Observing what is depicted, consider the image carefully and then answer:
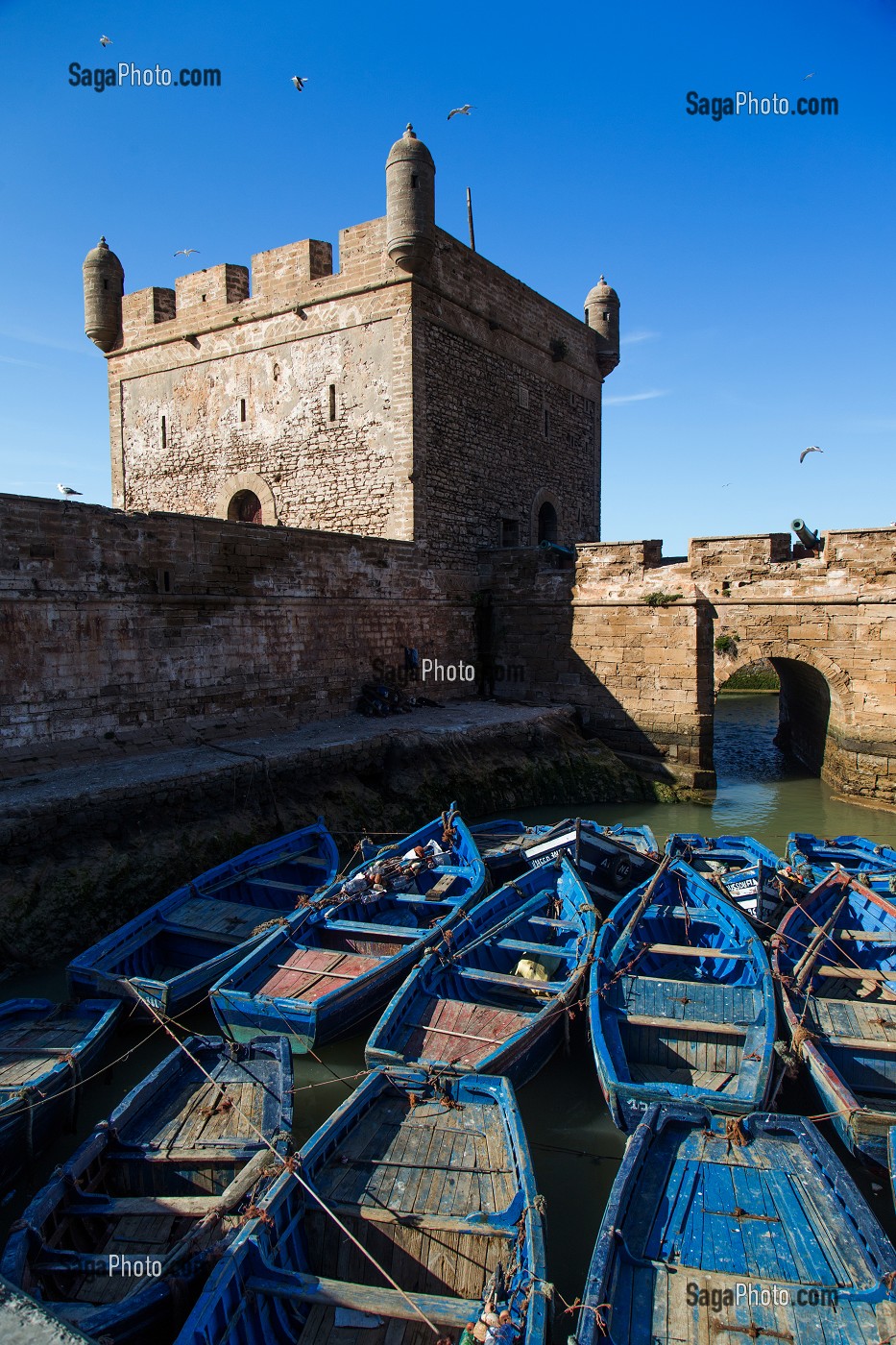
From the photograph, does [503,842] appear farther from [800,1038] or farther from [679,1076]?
[800,1038]

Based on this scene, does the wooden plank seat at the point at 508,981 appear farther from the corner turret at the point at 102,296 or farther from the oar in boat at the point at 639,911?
the corner turret at the point at 102,296

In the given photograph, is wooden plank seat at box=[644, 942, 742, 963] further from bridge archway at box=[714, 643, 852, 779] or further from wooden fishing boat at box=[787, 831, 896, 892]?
bridge archway at box=[714, 643, 852, 779]

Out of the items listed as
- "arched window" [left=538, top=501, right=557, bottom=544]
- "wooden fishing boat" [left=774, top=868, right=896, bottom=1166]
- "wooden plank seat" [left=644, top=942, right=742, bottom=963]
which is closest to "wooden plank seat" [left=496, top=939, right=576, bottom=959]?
"wooden plank seat" [left=644, top=942, right=742, bottom=963]

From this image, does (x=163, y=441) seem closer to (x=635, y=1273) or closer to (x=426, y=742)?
(x=426, y=742)

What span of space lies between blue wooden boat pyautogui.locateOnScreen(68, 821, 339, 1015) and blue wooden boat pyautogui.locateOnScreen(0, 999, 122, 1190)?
13.2 inches

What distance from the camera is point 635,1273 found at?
3504mm

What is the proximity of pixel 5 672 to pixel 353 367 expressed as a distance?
9308mm

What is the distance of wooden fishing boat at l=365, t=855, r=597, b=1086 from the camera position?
5.25 meters

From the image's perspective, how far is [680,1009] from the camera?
5.78 metres

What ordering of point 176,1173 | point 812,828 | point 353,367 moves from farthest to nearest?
1. point 353,367
2. point 812,828
3. point 176,1173

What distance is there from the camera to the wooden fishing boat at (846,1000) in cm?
466

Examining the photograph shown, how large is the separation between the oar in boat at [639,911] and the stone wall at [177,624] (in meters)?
6.64

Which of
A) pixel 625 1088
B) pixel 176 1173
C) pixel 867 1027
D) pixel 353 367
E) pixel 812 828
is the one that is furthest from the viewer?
pixel 353 367

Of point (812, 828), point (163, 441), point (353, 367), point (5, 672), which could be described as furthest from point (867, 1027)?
point (163, 441)
